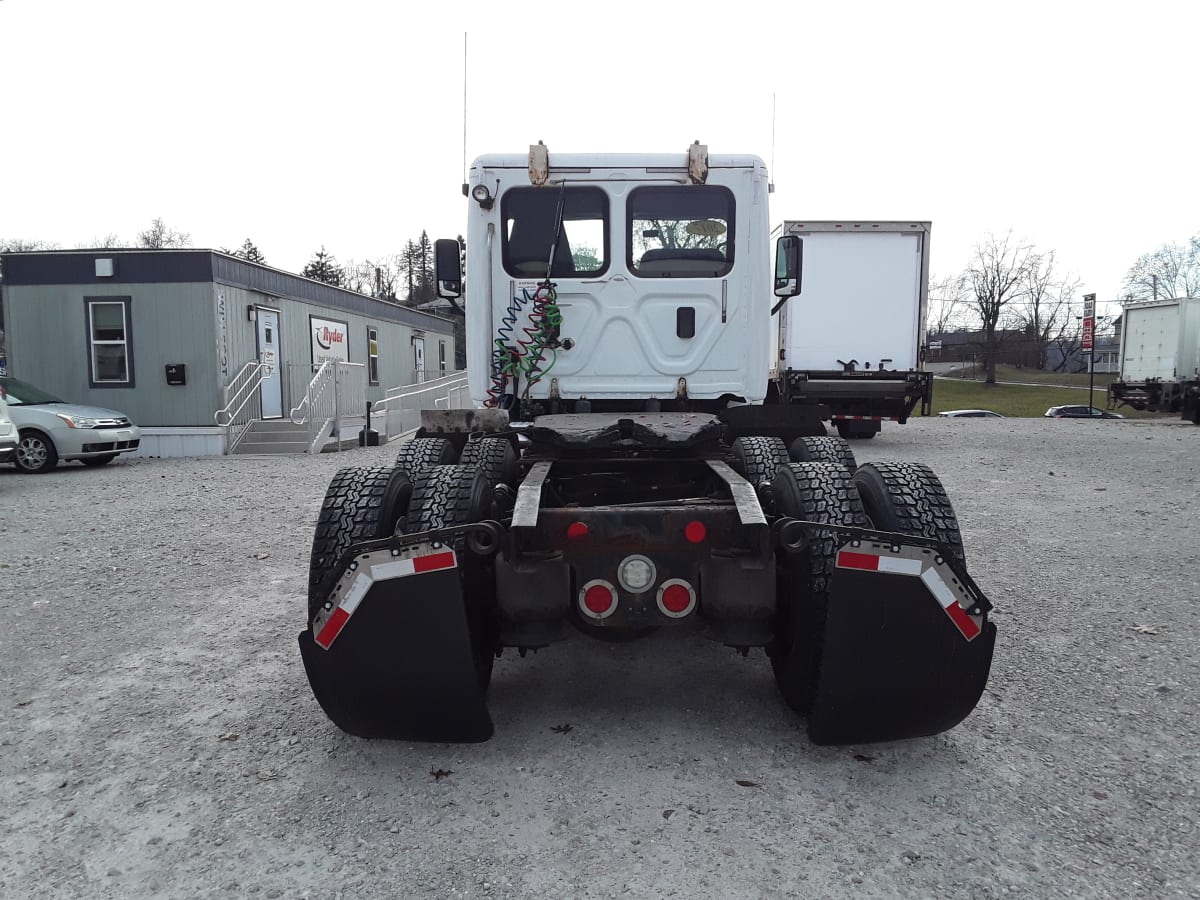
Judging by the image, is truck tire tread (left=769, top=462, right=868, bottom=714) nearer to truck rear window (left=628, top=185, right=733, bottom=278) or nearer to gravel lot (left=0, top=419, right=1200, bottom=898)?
gravel lot (left=0, top=419, right=1200, bottom=898)

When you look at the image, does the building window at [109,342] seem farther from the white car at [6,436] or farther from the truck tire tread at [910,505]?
the truck tire tread at [910,505]

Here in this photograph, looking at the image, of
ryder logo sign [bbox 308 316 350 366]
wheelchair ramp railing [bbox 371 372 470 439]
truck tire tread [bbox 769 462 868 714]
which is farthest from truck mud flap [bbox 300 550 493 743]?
ryder logo sign [bbox 308 316 350 366]

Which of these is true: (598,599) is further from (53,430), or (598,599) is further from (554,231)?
(53,430)

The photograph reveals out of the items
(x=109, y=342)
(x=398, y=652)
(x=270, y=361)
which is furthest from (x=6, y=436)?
(x=398, y=652)

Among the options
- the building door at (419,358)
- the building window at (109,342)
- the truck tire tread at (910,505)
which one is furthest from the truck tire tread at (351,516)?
the building door at (419,358)

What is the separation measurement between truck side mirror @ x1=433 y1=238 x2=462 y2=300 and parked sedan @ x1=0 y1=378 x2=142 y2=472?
30.5 feet

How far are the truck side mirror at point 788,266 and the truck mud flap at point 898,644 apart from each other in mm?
3099

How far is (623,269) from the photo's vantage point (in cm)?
514

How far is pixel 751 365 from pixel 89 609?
14.4ft

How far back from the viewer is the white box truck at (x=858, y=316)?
43.3 feet

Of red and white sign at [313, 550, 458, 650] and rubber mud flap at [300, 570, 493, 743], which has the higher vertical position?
red and white sign at [313, 550, 458, 650]

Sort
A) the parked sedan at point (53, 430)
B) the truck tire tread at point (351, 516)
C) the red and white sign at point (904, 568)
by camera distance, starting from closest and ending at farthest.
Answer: the red and white sign at point (904, 568)
the truck tire tread at point (351, 516)
the parked sedan at point (53, 430)

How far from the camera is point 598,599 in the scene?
2752mm

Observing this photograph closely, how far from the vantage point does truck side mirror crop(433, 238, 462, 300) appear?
17.4 ft
